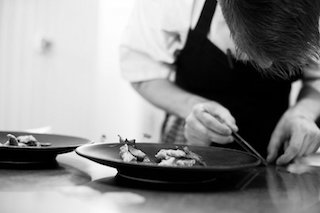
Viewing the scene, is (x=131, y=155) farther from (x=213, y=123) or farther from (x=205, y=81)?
(x=205, y=81)

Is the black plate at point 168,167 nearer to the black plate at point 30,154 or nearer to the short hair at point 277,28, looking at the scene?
the black plate at point 30,154

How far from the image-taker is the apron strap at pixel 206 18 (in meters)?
1.81

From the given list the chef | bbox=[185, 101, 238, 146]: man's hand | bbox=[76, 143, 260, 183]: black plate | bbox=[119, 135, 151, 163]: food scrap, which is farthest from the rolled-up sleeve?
bbox=[119, 135, 151, 163]: food scrap

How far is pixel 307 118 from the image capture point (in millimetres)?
1609

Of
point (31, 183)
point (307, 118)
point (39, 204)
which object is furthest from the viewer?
point (307, 118)

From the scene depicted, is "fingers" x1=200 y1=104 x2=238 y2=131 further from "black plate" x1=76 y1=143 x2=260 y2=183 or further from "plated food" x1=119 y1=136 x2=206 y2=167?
"plated food" x1=119 y1=136 x2=206 y2=167

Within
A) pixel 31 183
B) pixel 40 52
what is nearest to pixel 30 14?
pixel 40 52

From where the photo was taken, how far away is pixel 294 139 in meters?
1.47

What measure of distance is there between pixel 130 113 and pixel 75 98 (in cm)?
42

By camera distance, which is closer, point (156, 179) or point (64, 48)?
point (156, 179)

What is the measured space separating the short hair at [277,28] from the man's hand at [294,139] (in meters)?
0.36

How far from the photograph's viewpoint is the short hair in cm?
101

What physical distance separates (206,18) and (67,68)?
5.43 ft

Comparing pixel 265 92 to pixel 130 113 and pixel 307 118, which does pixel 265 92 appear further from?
pixel 130 113
